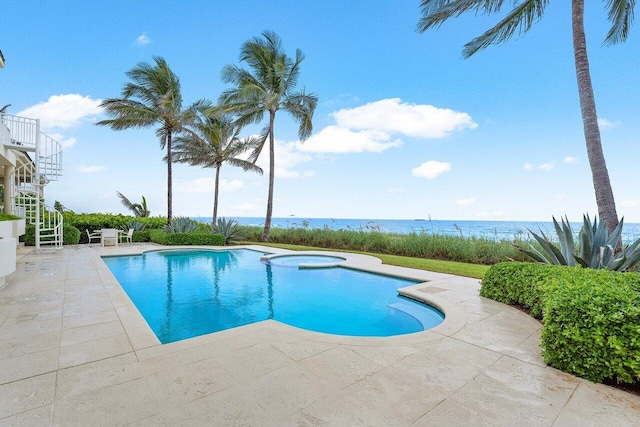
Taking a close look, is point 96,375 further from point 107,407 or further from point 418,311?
point 418,311

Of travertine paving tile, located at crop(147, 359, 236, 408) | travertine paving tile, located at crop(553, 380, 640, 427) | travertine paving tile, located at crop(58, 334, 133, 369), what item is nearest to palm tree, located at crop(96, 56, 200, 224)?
travertine paving tile, located at crop(58, 334, 133, 369)

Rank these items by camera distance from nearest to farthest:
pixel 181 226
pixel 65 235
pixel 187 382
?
pixel 187 382 < pixel 65 235 < pixel 181 226

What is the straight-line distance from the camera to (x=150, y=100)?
1598 cm

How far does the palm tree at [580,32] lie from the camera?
6.09m

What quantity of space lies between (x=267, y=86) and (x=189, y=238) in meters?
8.61

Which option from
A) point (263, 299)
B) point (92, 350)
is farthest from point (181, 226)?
point (92, 350)

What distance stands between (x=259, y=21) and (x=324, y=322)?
50.1 ft

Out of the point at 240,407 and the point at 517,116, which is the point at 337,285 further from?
the point at 517,116

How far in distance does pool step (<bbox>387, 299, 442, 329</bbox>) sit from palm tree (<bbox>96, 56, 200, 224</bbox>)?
557 inches

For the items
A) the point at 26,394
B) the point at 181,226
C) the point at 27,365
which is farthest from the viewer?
the point at 181,226

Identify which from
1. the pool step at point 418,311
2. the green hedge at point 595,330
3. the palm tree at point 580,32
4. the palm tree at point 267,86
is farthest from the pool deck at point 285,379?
the palm tree at point 267,86

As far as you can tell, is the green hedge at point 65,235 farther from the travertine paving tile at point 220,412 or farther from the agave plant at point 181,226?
the travertine paving tile at point 220,412

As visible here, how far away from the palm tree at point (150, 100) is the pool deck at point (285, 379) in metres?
13.8

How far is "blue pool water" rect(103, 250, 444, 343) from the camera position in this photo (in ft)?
15.3
